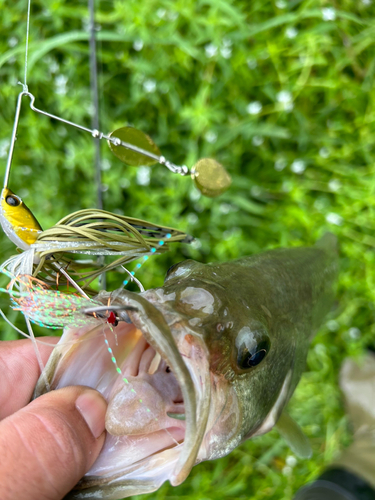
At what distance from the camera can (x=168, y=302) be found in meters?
0.82

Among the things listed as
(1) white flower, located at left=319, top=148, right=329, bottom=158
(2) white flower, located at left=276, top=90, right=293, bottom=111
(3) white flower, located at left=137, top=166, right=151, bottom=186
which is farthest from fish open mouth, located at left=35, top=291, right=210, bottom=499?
(1) white flower, located at left=319, top=148, right=329, bottom=158

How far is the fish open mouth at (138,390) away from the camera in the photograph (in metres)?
0.73

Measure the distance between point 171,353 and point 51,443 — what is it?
34 cm

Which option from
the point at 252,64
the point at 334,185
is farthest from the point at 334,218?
the point at 252,64

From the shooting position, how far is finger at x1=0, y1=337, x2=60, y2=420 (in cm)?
115

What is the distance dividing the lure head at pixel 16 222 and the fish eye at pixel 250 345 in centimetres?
49

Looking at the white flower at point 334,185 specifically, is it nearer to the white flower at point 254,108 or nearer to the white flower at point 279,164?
the white flower at point 279,164

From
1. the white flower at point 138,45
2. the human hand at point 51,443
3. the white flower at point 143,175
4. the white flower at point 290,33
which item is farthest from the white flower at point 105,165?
the human hand at point 51,443

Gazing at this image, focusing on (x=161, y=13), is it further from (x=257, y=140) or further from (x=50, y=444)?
(x=50, y=444)

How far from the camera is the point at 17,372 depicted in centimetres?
121

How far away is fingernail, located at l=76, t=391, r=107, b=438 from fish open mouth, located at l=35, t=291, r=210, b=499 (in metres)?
0.03

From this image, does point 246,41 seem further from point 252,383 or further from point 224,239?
point 252,383

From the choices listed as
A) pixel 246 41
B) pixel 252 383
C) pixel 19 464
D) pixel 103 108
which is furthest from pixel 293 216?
pixel 19 464

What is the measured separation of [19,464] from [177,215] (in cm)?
163
